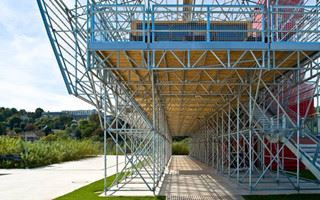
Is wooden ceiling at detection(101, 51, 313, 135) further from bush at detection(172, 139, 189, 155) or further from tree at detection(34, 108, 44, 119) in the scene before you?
tree at detection(34, 108, 44, 119)

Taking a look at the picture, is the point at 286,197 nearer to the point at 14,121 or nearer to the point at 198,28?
the point at 198,28

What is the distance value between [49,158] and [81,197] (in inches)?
906

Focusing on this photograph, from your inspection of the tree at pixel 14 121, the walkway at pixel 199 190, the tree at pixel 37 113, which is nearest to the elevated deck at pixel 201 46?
the walkway at pixel 199 190

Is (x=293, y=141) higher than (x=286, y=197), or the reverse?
(x=293, y=141)

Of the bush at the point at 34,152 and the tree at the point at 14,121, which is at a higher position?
the tree at the point at 14,121

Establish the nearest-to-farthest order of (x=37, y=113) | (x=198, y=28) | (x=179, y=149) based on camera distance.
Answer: (x=198, y=28), (x=179, y=149), (x=37, y=113)

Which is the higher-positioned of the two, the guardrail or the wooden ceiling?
the guardrail

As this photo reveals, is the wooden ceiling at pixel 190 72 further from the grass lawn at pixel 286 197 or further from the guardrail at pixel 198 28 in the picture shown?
the grass lawn at pixel 286 197

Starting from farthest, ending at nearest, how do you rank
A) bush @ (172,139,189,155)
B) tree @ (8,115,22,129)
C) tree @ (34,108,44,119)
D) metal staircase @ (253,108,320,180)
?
tree @ (34,108,44,119), tree @ (8,115,22,129), bush @ (172,139,189,155), metal staircase @ (253,108,320,180)

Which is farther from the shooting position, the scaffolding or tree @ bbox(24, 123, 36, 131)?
tree @ bbox(24, 123, 36, 131)

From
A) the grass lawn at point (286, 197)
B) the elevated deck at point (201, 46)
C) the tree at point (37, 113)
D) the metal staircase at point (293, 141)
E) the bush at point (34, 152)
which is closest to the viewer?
the elevated deck at point (201, 46)

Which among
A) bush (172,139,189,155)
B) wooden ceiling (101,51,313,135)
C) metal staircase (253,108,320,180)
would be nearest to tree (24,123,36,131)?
bush (172,139,189,155)

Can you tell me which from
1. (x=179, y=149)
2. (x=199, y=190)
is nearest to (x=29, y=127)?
(x=179, y=149)

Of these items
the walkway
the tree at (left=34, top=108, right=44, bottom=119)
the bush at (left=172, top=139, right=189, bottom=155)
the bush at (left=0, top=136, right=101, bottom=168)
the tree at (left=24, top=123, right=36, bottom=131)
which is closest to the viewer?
the walkway
